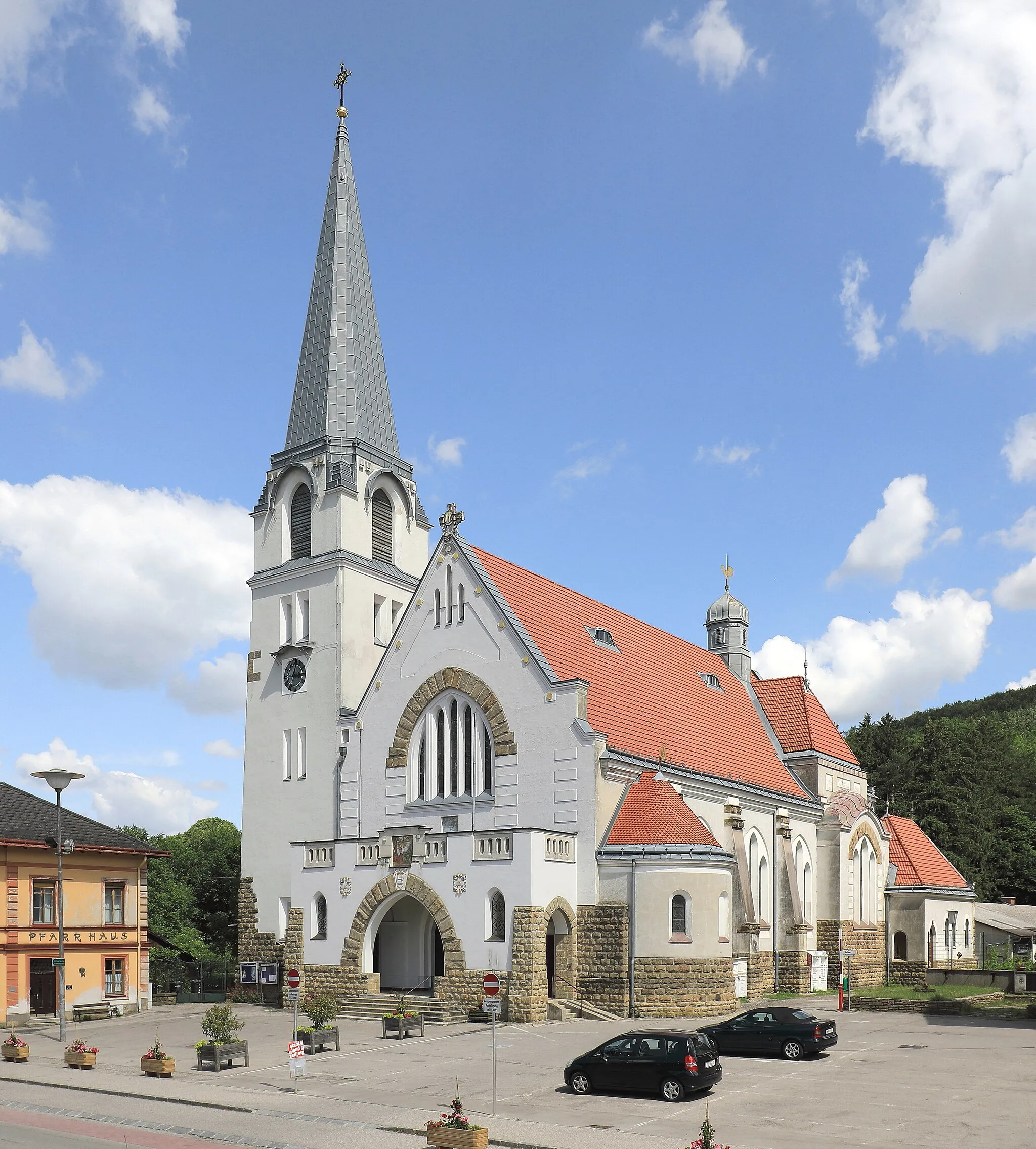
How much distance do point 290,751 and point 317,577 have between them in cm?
689

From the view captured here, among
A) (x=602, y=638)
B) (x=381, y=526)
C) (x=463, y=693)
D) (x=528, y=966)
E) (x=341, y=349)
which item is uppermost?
(x=341, y=349)

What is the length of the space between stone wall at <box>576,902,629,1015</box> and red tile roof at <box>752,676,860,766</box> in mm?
19255

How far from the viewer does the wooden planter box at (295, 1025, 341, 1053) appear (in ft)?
97.0

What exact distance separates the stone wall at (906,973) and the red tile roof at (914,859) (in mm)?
3284

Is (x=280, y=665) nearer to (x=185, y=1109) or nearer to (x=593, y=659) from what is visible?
(x=593, y=659)

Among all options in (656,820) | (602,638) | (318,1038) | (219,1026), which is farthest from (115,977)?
(602,638)

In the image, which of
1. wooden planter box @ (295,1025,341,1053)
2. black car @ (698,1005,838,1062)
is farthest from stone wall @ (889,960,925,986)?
wooden planter box @ (295,1025,341,1053)

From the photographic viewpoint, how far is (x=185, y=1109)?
22500mm

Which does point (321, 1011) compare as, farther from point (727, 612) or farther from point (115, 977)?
point (727, 612)

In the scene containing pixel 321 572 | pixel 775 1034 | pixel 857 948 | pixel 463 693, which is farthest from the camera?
pixel 857 948

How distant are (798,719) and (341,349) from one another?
25.6 metres

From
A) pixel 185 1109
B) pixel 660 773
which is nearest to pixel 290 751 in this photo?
pixel 660 773

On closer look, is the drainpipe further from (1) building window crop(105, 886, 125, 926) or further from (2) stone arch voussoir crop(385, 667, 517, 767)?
(1) building window crop(105, 886, 125, 926)

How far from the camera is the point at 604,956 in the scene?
37.0 metres
